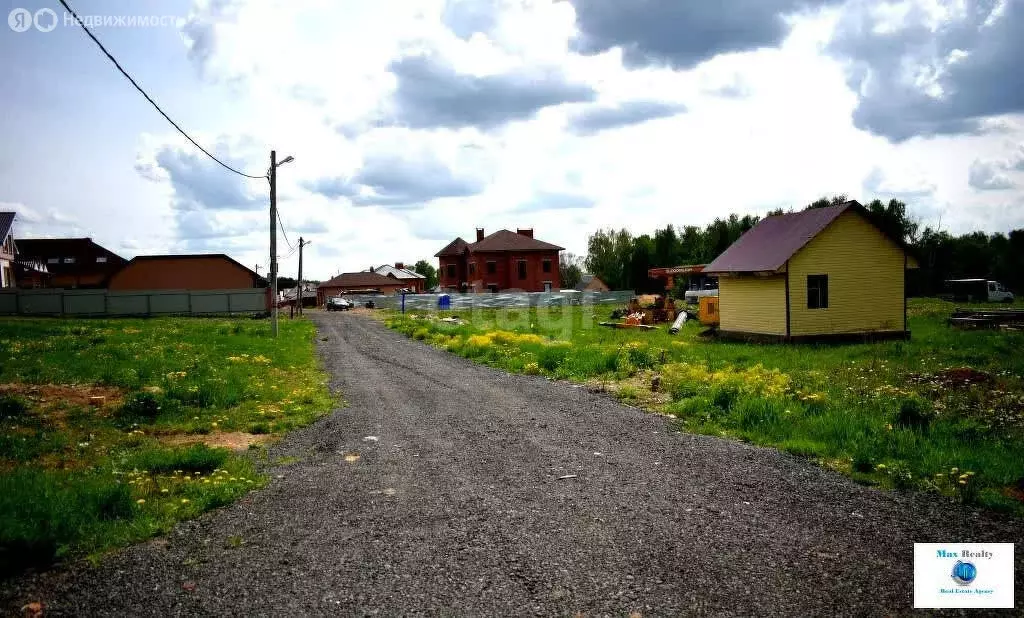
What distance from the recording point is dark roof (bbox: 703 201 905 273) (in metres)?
24.1

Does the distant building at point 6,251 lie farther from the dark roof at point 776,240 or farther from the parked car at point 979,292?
the parked car at point 979,292

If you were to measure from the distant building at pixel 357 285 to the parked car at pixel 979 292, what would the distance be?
205 feet

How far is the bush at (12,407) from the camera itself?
10.8 metres

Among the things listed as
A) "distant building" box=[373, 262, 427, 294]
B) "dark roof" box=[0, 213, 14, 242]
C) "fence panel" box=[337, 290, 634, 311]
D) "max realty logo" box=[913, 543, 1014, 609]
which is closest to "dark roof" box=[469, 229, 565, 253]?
"fence panel" box=[337, 290, 634, 311]

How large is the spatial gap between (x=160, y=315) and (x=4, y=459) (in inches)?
1786

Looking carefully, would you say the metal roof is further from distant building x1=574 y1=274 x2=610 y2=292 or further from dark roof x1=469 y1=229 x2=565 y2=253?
distant building x1=574 y1=274 x2=610 y2=292

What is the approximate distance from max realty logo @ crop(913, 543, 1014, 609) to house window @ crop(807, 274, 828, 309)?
19.6 metres

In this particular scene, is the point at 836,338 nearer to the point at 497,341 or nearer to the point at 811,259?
the point at 811,259

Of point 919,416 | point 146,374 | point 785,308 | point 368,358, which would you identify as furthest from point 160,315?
point 919,416

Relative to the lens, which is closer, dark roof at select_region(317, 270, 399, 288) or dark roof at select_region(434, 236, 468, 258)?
dark roof at select_region(434, 236, 468, 258)

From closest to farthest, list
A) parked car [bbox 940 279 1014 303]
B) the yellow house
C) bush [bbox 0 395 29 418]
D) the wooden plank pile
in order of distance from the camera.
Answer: bush [bbox 0 395 29 418], the yellow house, the wooden plank pile, parked car [bbox 940 279 1014 303]

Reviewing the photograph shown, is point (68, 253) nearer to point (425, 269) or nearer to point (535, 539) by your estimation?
Answer: point (425, 269)

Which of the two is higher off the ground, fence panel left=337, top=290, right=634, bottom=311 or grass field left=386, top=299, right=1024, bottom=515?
fence panel left=337, top=290, right=634, bottom=311

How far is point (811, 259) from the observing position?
24141 mm
